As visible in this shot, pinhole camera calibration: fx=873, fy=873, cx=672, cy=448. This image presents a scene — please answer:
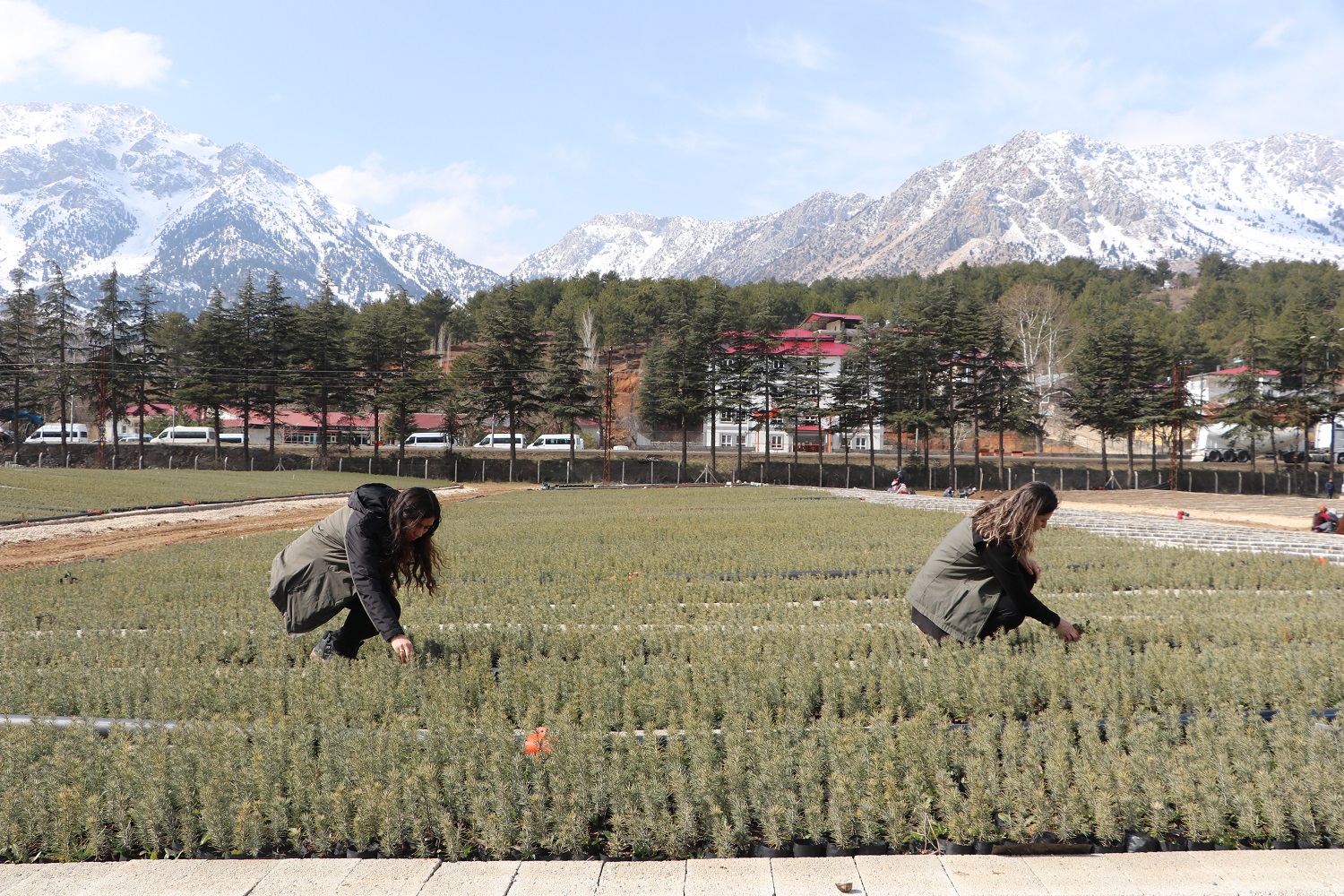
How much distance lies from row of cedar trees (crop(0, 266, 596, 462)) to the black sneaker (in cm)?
5355

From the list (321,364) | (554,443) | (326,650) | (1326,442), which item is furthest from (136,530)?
(1326,442)

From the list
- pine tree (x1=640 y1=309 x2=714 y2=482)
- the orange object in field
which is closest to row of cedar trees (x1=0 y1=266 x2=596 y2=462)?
pine tree (x1=640 y1=309 x2=714 y2=482)

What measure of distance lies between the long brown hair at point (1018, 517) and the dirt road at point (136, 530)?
1530cm

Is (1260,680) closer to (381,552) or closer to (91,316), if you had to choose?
(381,552)

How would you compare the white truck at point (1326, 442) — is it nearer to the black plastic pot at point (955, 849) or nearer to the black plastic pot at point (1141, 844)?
the black plastic pot at point (1141, 844)

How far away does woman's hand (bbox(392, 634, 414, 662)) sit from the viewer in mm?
5695

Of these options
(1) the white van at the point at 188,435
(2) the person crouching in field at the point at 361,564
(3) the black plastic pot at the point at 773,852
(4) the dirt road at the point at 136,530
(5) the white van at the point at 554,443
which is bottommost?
(4) the dirt road at the point at 136,530

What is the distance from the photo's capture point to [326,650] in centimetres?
654

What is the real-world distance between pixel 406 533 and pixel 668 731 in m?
2.18

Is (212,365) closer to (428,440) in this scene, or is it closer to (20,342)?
(20,342)

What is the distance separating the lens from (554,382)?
60.2 m

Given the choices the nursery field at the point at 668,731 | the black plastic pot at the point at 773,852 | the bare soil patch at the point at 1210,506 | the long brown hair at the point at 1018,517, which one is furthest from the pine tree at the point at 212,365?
the black plastic pot at the point at 773,852

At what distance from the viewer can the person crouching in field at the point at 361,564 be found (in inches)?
228

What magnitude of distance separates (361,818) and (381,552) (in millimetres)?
2244
